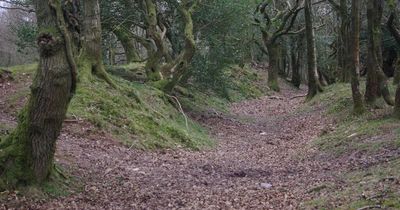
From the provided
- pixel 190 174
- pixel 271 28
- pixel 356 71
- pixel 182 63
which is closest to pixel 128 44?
pixel 182 63

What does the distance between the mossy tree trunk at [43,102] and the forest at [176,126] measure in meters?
0.02

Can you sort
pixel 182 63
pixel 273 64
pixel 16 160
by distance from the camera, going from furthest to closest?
1. pixel 273 64
2. pixel 182 63
3. pixel 16 160

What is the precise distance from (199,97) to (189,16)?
15.8 feet

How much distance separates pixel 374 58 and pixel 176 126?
6.64 m

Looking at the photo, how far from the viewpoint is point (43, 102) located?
786 centimetres

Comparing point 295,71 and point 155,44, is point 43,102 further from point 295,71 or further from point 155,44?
point 295,71

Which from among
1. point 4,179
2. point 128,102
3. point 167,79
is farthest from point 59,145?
point 167,79

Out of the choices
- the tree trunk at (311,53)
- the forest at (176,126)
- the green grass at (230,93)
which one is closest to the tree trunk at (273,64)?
the green grass at (230,93)

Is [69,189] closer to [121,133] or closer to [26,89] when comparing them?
[121,133]

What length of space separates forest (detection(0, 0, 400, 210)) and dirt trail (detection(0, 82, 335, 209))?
0.13 ft

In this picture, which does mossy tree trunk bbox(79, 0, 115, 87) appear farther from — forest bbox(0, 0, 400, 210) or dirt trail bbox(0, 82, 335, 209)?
dirt trail bbox(0, 82, 335, 209)

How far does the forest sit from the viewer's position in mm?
7891

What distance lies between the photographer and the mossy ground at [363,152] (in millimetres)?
6876

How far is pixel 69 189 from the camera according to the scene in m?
8.46
